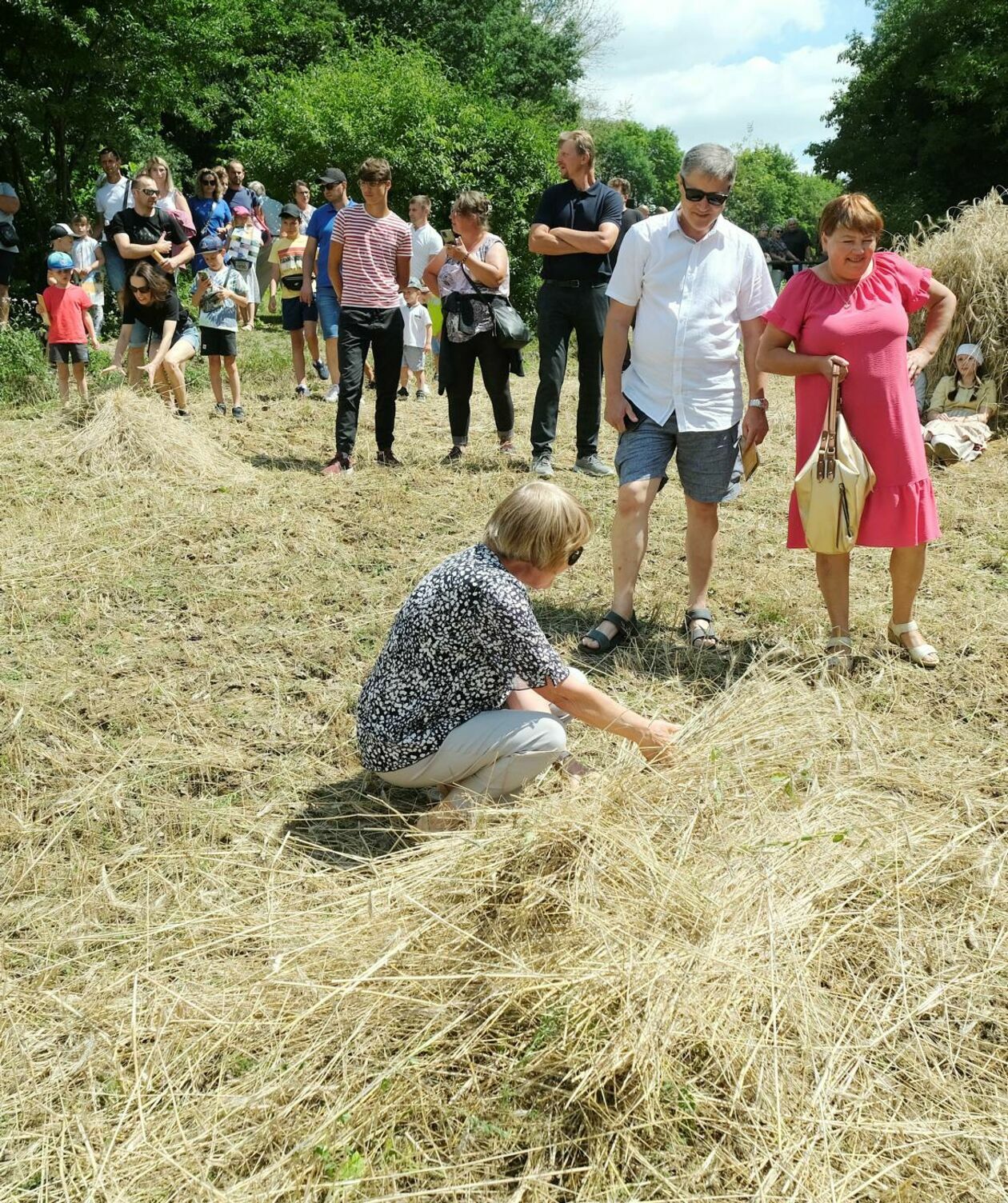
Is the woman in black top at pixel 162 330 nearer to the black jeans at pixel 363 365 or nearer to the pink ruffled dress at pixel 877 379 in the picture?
the black jeans at pixel 363 365

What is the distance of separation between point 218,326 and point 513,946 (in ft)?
24.2

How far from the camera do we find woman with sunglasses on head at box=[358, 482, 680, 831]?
323 centimetres

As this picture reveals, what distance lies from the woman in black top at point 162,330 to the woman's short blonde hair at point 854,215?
5.59m

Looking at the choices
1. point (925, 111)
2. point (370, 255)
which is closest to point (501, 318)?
point (370, 255)

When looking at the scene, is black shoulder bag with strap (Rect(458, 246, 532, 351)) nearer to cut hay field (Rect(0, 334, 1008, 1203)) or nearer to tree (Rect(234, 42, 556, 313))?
cut hay field (Rect(0, 334, 1008, 1203))

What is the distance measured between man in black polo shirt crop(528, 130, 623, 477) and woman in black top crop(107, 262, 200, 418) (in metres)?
2.91

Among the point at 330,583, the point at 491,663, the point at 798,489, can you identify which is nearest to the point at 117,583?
the point at 330,583

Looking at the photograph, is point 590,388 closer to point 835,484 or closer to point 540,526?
point 835,484

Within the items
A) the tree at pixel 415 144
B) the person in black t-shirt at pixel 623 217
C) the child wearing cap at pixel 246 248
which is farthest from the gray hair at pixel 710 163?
A: the tree at pixel 415 144

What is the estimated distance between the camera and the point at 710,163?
4.39m

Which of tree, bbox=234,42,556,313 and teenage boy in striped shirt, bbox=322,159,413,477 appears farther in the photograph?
tree, bbox=234,42,556,313

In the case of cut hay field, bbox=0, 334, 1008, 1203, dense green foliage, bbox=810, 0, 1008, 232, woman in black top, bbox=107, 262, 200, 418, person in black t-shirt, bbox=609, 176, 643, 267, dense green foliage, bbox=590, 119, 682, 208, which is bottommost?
cut hay field, bbox=0, 334, 1008, 1203

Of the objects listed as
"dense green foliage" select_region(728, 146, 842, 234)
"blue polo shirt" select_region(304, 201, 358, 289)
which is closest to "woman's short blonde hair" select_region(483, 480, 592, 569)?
"blue polo shirt" select_region(304, 201, 358, 289)

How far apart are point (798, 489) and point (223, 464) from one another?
14.2 ft
